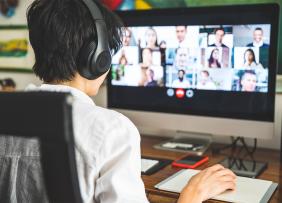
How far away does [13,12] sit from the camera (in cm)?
213

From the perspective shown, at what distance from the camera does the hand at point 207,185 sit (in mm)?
943

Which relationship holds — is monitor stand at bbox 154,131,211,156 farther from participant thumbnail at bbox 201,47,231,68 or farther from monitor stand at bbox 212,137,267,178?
participant thumbnail at bbox 201,47,231,68

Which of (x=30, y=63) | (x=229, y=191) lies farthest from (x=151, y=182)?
(x=30, y=63)

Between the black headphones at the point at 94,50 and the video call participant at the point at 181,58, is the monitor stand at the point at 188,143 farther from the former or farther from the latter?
the black headphones at the point at 94,50

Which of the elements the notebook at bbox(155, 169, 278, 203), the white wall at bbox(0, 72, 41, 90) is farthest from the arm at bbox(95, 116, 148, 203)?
the white wall at bbox(0, 72, 41, 90)

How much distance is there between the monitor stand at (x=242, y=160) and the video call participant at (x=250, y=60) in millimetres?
A: 291

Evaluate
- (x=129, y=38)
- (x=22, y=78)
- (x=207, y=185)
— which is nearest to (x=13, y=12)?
(x=22, y=78)

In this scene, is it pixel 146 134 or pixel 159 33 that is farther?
pixel 146 134

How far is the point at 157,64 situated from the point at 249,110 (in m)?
0.38

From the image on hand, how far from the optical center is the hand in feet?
3.09

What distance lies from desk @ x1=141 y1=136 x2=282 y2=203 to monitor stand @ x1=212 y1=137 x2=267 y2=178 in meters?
0.02

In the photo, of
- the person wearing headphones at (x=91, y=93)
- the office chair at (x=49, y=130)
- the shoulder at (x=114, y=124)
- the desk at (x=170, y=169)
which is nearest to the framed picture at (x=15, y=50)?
the desk at (x=170, y=169)

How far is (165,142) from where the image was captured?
1.71 meters

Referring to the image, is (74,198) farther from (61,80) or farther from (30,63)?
(30,63)
